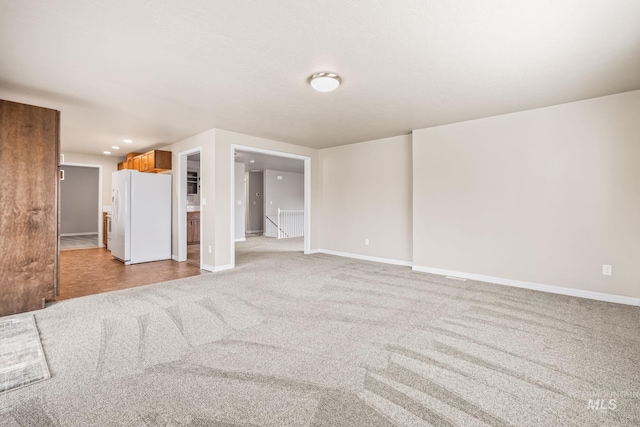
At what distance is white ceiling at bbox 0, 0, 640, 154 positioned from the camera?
2.00m

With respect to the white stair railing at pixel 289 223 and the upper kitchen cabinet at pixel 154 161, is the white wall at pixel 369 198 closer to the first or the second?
the upper kitchen cabinet at pixel 154 161

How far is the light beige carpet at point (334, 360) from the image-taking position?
1.62m

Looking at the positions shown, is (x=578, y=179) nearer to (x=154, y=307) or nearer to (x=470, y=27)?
(x=470, y=27)

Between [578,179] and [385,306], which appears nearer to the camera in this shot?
[385,306]

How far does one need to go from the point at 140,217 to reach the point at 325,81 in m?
4.81

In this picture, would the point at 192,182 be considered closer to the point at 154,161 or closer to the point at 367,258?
the point at 154,161

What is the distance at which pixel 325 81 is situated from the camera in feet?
9.70

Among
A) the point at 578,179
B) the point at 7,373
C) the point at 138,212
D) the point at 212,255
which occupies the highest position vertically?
the point at 578,179

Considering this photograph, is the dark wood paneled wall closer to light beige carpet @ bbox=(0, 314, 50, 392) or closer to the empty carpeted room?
the empty carpeted room

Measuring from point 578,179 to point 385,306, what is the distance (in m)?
2.95

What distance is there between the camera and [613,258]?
138 inches

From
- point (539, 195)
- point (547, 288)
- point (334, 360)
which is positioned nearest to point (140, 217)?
point (334, 360)

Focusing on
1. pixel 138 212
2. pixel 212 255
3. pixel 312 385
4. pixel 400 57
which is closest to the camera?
pixel 312 385

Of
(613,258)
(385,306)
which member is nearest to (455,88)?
(385,306)
